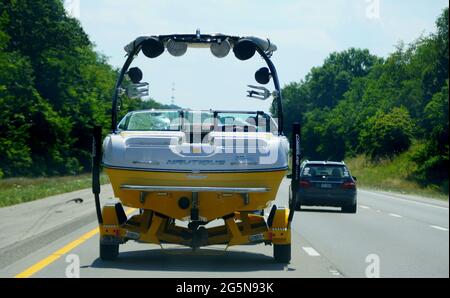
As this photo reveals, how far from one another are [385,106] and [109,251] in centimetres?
7291

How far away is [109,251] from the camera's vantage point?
40.2ft

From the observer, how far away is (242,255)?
13562 mm

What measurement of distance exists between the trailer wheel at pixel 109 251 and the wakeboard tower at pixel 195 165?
0.04 feet

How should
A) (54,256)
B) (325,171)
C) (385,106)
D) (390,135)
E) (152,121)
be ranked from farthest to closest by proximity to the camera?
(385,106)
(390,135)
(325,171)
(54,256)
(152,121)

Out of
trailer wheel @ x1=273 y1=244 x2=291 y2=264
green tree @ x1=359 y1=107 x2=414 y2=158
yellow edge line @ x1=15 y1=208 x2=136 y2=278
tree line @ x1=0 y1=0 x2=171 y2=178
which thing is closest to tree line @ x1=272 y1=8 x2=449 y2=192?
green tree @ x1=359 y1=107 x2=414 y2=158

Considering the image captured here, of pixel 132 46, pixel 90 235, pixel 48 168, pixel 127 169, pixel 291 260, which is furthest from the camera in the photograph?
pixel 48 168

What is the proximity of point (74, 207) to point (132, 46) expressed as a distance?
1331 centimetres

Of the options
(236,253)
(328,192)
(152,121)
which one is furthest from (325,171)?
(152,121)

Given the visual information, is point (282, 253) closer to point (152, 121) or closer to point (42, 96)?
point (152, 121)

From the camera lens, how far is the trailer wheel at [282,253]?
12133 millimetres

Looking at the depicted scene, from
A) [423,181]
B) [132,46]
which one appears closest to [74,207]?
[132,46]

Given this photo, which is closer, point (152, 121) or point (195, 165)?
point (195, 165)

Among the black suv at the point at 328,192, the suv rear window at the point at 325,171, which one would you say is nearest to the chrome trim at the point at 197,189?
the black suv at the point at 328,192

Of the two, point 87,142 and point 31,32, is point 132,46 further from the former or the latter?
point 87,142
